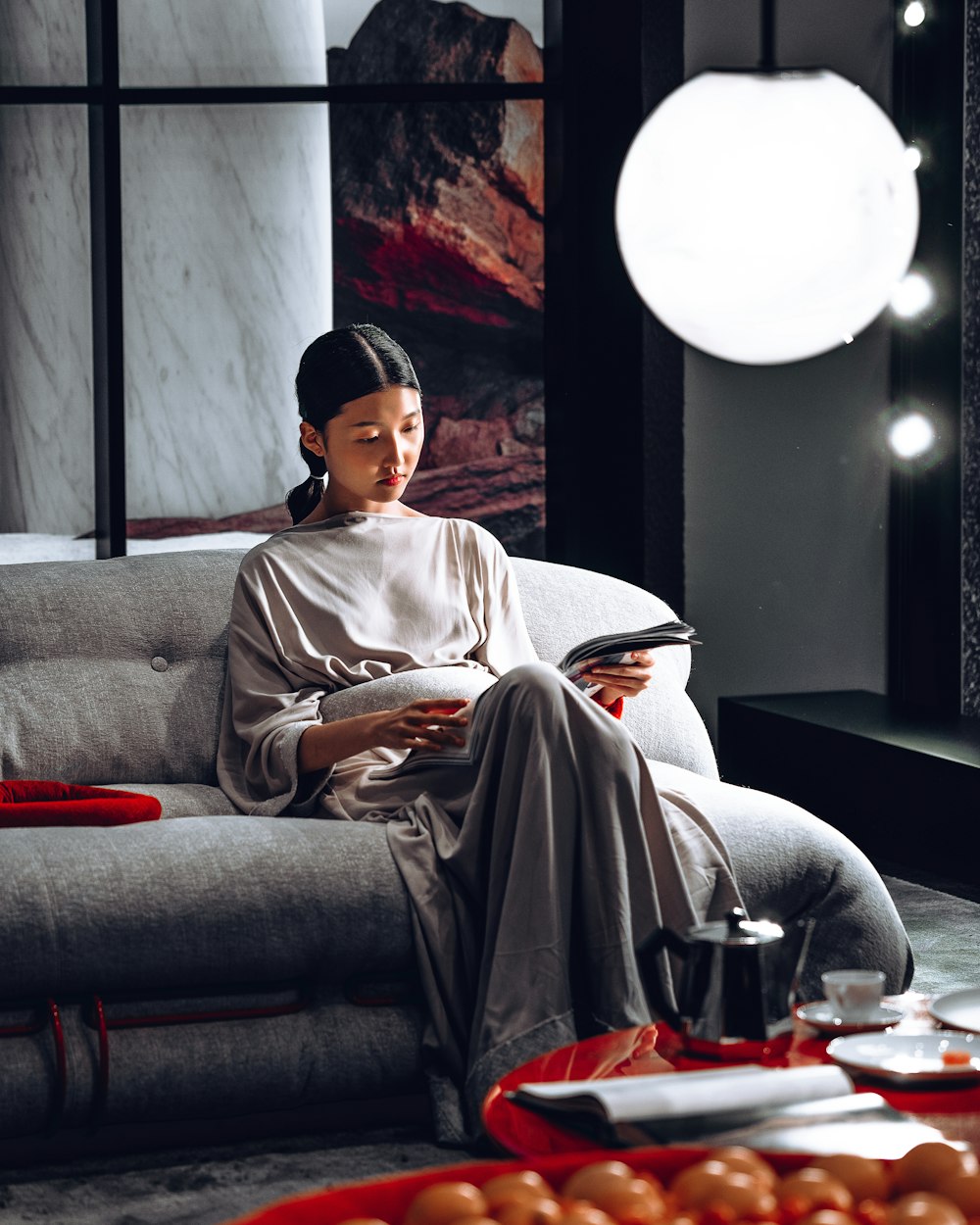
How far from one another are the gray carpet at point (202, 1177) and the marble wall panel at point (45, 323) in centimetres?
207

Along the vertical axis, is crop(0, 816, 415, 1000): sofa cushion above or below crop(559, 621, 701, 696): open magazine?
below

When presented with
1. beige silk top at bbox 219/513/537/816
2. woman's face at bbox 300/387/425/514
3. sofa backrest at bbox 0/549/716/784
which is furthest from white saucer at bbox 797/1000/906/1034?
woman's face at bbox 300/387/425/514

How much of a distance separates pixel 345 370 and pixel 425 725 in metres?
0.67

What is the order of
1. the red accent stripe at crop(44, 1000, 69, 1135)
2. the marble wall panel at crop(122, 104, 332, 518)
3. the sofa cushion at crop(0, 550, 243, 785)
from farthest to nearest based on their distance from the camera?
the marble wall panel at crop(122, 104, 332, 518), the sofa cushion at crop(0, 550, 243, 785), the red accent stripe at crop(44, 1000, 69, 1135)

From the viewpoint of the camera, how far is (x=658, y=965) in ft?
5.04

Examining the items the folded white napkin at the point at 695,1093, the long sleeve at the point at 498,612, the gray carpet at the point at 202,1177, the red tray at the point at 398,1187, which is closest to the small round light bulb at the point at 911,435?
the long sleeve at the point at 498,612

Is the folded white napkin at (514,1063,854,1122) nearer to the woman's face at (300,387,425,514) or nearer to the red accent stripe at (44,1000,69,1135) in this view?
the red accent stripe at (44,1000,69,1135)

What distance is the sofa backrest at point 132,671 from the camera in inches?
106

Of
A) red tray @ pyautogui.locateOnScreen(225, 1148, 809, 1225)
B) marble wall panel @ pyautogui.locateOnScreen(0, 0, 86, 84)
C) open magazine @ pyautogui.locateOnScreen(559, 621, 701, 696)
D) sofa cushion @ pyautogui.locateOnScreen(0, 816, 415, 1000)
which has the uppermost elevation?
marble wall panel @ pyautogui.locateOnScreen(0, 0, 86, 84)

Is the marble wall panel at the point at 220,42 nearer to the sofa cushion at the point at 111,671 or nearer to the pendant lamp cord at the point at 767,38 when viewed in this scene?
the sofa cushion at the point at 111,671

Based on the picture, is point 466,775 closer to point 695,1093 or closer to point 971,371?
point 695,1093

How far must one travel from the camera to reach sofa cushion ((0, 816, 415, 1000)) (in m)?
2.07

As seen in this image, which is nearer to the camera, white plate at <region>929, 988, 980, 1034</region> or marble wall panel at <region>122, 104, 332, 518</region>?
white plate at <region>929, 988, 980, 1034</region>

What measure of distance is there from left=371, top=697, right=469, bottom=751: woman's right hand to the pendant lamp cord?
3.40 feet
